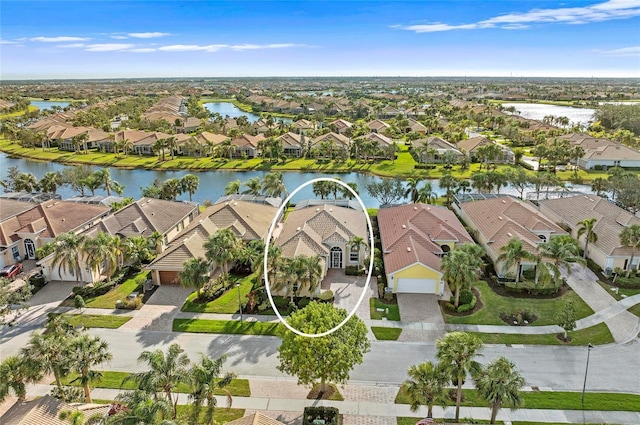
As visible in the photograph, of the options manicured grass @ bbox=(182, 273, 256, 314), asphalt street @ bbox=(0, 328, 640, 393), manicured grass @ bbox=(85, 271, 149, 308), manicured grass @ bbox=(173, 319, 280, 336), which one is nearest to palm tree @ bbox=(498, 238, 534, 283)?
asphalt street @ bbox=(0, 328, 640, 393)

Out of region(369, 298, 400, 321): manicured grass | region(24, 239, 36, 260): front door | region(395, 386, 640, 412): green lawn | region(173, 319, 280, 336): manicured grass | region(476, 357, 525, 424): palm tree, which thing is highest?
region(476, 357, 525, 424): palm tree

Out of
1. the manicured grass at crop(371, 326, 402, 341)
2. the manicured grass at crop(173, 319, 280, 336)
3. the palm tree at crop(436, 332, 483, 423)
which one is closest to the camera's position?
the palm tree at crop(436, 332, 483, 423)

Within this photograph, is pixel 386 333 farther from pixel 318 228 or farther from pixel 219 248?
pixel 219 248

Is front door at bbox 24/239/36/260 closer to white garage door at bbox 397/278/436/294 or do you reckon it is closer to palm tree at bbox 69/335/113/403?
palm tree at bbox 69/335/113/403

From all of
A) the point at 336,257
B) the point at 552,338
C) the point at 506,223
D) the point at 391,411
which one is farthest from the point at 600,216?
the point at 391,411

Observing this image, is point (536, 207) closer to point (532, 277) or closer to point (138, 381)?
point (532, 277)

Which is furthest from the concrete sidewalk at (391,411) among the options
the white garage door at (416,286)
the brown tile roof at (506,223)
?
the brown tile roof at (506,223)

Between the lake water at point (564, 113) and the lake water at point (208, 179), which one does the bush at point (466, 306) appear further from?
the lake water at point (564, 113)
